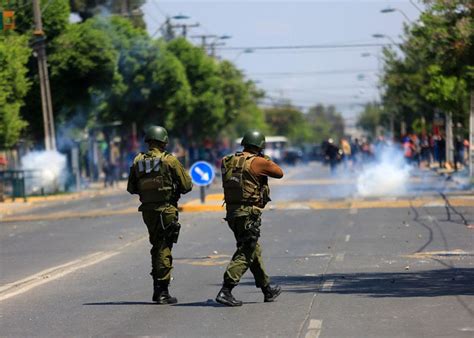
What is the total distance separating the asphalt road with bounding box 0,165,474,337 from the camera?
36.8ft

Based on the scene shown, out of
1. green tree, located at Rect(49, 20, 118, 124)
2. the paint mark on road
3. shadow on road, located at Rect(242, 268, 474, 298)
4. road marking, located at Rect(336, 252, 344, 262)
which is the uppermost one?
green tree, located at Rect(49, 20, 118, 124)

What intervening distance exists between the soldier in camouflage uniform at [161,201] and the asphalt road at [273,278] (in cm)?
44

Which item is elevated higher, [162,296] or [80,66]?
[80,66]

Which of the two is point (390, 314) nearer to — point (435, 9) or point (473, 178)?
point (435, 9)

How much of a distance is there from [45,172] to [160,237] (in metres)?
40.8

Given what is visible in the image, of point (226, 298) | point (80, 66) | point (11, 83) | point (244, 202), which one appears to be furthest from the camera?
point (80, 66)

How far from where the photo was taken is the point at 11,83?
45219mm

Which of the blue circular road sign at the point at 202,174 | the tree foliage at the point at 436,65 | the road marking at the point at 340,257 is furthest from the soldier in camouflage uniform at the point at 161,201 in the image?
the blue circular road sign at the point at 202,174

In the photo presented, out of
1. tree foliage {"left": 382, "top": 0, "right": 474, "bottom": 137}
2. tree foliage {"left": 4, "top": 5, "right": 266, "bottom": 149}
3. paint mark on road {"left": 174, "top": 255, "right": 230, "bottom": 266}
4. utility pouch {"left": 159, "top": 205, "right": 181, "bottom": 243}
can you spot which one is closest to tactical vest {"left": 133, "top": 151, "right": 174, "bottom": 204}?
utility pouch {"left": 159, "top": 205, "right": 181, "bottom": 243}

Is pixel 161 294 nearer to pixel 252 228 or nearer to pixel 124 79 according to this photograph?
pixel 252 228

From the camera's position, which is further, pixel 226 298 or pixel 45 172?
pixel 45 172

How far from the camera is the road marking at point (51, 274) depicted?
1476 centimetres

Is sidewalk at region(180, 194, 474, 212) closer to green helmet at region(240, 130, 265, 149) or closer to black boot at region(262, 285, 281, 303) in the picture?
black boot at region(262, 285, 281, 303)

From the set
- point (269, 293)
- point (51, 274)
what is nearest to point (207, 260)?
point (51, 274)
